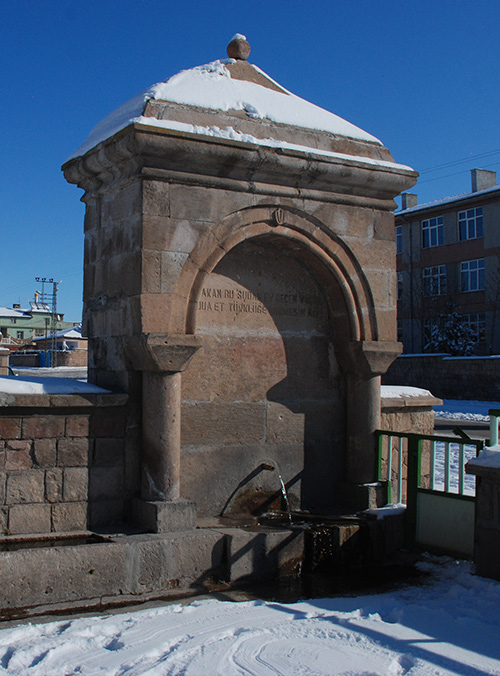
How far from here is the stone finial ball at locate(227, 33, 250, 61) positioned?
23.7 feet

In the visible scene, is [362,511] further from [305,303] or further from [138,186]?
[138,186]

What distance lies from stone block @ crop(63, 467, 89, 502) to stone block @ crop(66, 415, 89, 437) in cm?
29

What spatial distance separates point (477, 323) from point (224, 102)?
3087cm

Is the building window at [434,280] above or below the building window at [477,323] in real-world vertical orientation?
above

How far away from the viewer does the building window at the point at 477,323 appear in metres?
34.7

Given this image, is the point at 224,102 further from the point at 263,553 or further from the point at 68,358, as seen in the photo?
the point at 68,358

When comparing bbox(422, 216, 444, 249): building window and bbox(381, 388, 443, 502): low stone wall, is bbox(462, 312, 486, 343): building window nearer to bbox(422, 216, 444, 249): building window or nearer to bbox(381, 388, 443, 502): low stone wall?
bbox(422, 216, 444, 249): building window

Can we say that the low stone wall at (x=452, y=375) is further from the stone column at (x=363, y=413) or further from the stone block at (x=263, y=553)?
the stone block at (x=263, y=553)

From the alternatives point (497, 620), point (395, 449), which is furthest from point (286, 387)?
point (497, 620)

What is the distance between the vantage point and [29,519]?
18.9ft

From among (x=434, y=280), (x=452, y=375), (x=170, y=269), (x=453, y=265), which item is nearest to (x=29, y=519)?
(x=170, y=269)

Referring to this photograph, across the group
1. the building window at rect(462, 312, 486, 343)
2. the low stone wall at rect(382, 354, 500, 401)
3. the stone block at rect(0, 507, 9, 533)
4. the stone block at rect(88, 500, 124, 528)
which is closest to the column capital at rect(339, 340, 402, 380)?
the stone block at rect(88, 500, 124, 528)

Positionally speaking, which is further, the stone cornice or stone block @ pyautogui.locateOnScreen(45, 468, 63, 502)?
the stone cornice

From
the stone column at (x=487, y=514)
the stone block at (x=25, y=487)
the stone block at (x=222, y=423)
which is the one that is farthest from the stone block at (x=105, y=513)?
the stone column at (x=487, y=514)
